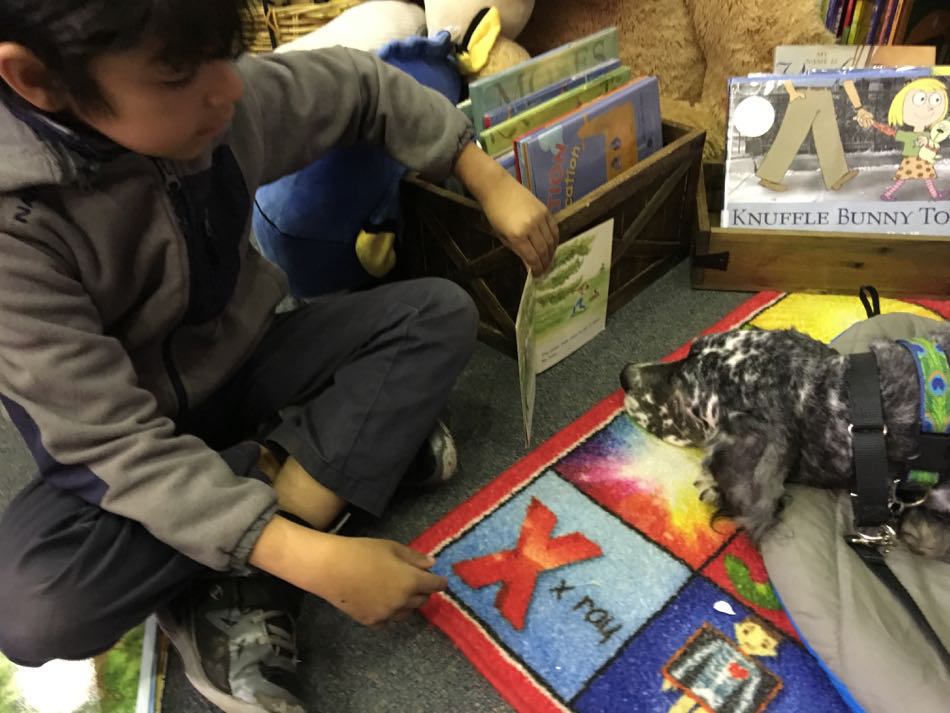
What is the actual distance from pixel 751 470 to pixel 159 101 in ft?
2.58

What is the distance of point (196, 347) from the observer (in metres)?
0.97

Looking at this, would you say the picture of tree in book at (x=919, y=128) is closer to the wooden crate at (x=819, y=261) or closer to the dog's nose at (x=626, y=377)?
the wooden crate at (x=819, y=261)

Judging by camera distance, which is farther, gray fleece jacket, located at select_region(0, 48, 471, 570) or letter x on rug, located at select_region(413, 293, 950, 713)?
letter x on rug, located at select_region(413, 293, 950, 713)

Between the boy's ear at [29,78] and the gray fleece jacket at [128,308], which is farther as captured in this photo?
the gray fleece jacket at [128,308]

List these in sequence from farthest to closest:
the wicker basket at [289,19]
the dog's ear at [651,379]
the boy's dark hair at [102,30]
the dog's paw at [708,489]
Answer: the wicker basket at [289,19]
the dog's ear at [651,379]
the dog's paw at [708,489]
the boy's dark hair at [102,30]

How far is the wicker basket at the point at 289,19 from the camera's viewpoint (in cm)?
166

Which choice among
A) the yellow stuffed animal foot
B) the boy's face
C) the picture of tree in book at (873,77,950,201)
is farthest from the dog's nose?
the boy's face

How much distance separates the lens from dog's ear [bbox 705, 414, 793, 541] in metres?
0.97

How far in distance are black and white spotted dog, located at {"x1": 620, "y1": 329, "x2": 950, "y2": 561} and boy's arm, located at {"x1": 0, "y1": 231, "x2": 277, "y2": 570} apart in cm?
59

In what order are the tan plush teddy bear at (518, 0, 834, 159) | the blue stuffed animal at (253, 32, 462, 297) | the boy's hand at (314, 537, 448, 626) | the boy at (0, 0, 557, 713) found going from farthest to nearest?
the tan plush teddy bear at (518, 0, 834, 159), the blue stuffed animal at (253, 32, 462, 297), the boy's hand at (314, 537, 448, 626), the boy at (0, 0, 557, 713)

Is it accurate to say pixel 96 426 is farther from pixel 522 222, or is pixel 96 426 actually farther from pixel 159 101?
pixel 522 222

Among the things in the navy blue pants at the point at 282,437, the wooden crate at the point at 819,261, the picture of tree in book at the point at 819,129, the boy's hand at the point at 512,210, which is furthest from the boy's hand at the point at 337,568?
the picture of tree in book at the point at 819,129

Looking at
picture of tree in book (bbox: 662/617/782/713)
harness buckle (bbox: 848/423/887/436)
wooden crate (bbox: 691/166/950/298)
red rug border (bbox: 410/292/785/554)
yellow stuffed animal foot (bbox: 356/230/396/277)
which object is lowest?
picture of tree in book (bbox: 662/617/782/713)

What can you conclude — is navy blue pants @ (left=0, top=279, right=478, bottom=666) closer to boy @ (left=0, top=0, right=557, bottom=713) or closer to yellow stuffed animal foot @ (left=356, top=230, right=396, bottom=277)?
boy @ (left=0, top=0, right=557, bottom=713)
